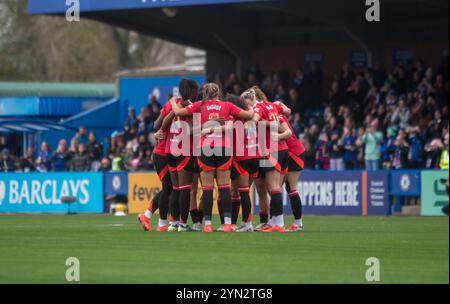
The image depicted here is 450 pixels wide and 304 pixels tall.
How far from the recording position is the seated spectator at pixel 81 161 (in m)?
32.2

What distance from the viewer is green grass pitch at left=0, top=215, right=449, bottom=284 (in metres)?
11.3

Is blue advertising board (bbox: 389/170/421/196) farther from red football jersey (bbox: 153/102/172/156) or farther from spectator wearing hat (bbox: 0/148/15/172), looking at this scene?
spectator wearing hat (bbox: 0/148/15/172)

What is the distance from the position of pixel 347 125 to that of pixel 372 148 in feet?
4.82

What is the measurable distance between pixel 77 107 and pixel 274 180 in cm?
2888

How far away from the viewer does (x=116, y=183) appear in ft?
96.9

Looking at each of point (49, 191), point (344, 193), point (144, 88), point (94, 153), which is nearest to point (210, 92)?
point (344, 193)

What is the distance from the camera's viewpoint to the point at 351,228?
1942 cm

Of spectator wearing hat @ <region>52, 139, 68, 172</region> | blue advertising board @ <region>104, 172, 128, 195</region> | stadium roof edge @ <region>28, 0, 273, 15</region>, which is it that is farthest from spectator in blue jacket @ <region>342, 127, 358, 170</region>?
spectator wearing hat @ <region>52, 139, 68, 172</region>

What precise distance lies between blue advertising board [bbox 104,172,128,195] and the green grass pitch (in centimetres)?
1062

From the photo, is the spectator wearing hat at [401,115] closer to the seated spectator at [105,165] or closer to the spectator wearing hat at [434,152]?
the spectator wearing hat at [434,152]

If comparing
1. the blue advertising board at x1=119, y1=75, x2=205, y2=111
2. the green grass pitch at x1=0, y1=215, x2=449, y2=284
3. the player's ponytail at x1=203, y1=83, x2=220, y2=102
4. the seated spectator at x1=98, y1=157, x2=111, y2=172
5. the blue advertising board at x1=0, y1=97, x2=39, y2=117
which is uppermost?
the blue advertising board at x1=119, y1=75, x2=205, y2=111

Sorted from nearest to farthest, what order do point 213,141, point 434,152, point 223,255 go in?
point 223,255 < point 213,141 < point 434,152

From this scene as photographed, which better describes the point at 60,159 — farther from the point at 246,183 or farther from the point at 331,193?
the point at 246,183
